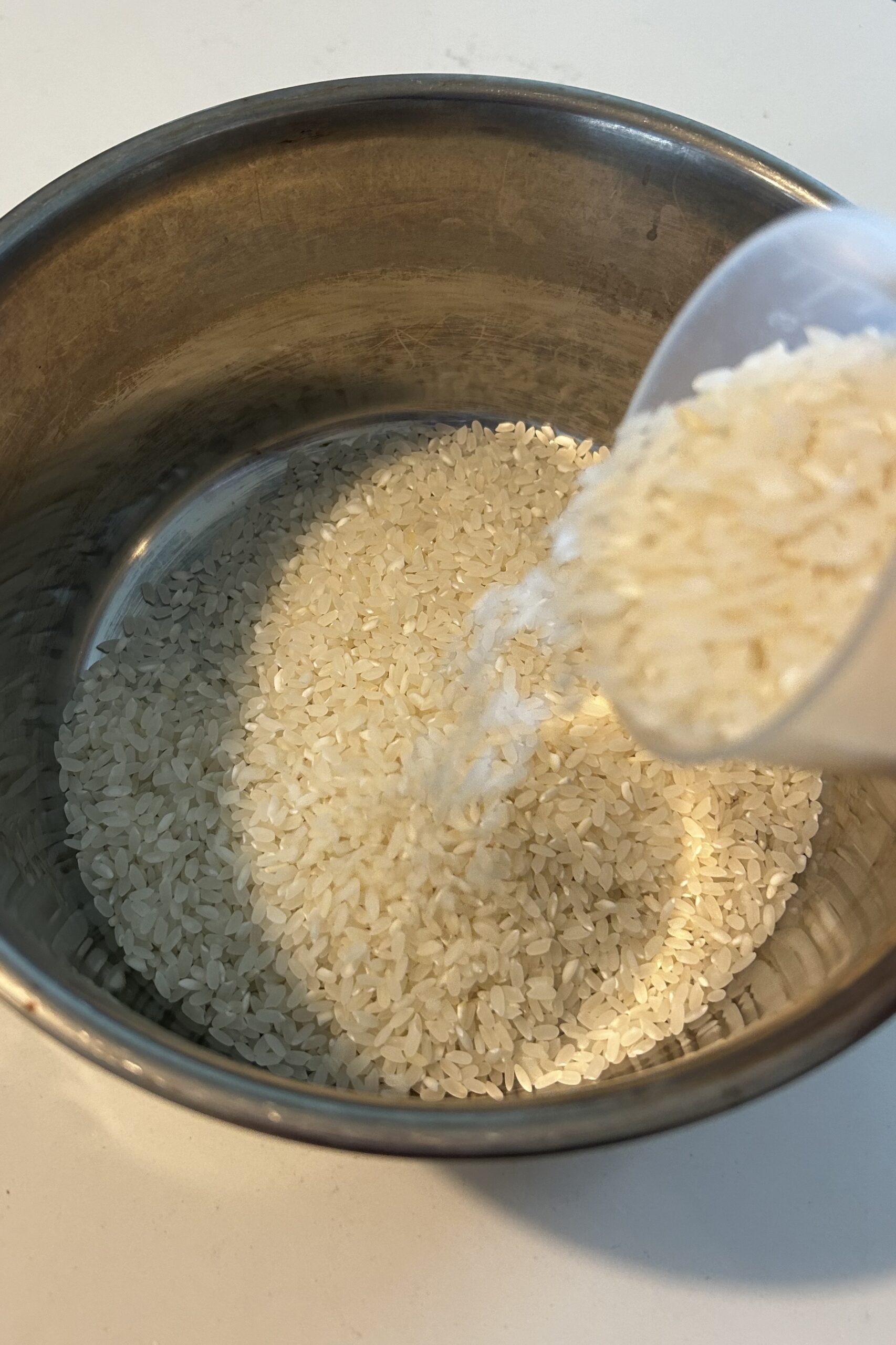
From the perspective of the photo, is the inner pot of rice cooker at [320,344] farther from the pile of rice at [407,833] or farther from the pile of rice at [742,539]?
the pile of rice at [742,539]

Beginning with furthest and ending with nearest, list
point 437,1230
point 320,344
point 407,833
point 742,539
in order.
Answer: point 320,344 < point 407,833 < point 437,1230 < point 742,539

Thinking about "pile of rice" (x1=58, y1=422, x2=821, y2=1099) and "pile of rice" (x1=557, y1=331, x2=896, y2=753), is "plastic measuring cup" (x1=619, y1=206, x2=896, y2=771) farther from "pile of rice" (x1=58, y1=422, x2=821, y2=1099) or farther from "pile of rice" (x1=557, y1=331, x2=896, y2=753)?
"pile of rice" (x1=58, y1=422, x2=821, y2=1099)

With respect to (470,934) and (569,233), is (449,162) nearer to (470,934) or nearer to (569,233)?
(569,233)

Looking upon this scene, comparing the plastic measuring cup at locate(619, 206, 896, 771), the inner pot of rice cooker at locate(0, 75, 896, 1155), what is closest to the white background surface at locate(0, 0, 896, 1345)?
the inner pot of rice cooker at locate(0, 75, 896, 1155)

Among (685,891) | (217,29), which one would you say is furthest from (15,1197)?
(217,29)

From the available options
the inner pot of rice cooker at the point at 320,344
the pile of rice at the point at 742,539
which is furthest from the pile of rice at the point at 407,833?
the pile of rice at the point at 742,539

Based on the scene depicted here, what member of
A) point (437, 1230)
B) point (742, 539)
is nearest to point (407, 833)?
point (437, 1230)

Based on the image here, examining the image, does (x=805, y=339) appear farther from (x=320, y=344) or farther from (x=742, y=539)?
(x=320, y=344)
